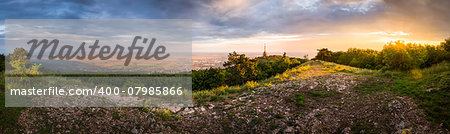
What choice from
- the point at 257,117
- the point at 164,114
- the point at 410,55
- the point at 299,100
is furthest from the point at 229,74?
the point at 410,55

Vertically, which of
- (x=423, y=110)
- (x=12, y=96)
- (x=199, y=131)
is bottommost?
(x=199, y=131)

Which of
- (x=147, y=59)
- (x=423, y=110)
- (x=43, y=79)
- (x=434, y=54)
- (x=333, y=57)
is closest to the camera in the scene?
(x=423, y=110)

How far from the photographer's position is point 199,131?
927cm

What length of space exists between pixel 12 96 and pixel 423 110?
67.8 ft

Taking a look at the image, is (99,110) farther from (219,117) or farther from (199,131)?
(219,117)

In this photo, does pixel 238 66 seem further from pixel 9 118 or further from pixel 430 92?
pixel 9 118

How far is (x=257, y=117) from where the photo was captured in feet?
34.9

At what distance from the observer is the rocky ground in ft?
27.8

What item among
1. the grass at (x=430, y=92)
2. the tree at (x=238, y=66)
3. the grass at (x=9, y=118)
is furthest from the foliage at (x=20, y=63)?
the grass at (x=430, y=92)

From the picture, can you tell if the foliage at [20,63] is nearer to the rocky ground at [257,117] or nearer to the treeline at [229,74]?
the rocky ground at [257,117]

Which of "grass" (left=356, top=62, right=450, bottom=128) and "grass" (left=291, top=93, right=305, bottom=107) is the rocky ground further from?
"grass" (left=356, top=62, right=450, bottom=128)

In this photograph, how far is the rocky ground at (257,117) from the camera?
8.47 meters

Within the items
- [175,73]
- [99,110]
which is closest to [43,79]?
[99,110]

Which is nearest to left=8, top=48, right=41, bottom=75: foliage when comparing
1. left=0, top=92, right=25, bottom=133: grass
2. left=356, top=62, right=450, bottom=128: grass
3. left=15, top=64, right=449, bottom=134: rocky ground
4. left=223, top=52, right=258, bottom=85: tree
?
left=0, top=92, right=25, bottom=133: grass
